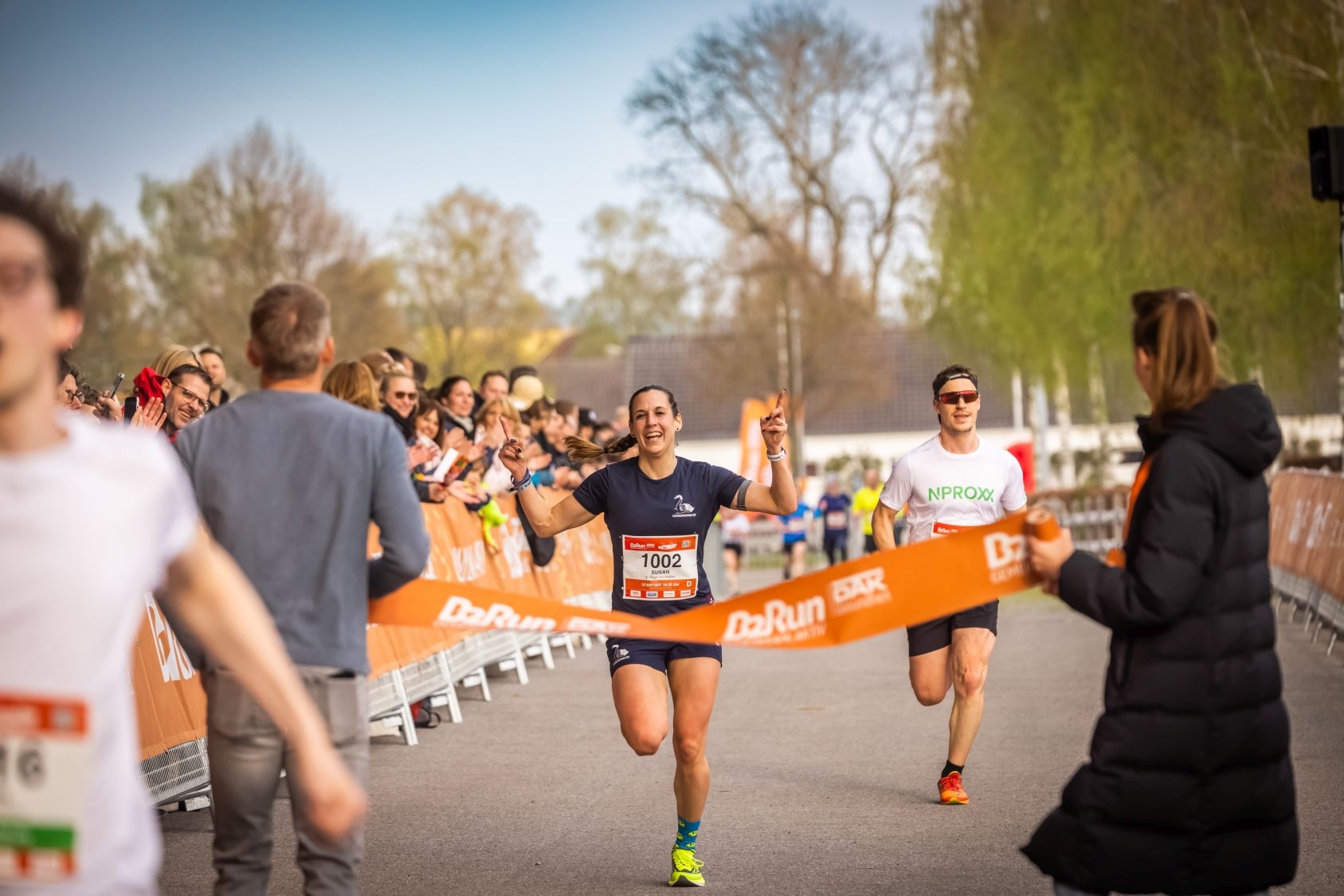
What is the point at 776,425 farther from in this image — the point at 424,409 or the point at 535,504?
the point at 424,409

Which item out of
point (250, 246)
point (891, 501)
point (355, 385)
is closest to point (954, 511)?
point (891, 501)

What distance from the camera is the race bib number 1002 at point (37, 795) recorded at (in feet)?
9.19

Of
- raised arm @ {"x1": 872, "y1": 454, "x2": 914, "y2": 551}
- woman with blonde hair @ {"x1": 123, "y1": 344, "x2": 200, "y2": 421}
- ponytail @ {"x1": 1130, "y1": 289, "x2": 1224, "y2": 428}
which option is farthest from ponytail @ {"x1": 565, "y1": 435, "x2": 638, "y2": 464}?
ponytail @ {"x1": 1130, "y1": 289, "x2": 1224, "y2": 428}

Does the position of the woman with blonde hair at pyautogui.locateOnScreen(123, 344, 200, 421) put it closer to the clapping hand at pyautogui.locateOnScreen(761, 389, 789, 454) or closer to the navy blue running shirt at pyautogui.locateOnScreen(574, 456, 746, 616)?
the navy blue running shirt at pyautogui.locateOnScreen(574, 456, 746, 616)

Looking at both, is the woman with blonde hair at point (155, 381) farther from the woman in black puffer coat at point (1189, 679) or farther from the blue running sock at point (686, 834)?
the woman in black puffer coat at point (1189, 679)

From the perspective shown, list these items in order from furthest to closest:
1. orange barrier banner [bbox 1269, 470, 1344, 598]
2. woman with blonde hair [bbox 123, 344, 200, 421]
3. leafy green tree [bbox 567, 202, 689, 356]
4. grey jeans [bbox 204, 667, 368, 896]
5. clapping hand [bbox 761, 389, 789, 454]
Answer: leafy green tree [bbox 567, 202, 689, 356] < orange barrier banner [bbox 1269, 470, 1344, 598] < woman with blonde hair [bbox 123, 344, 200, 421] < clapping hand [bbox 761, 389, 789, 454] < grey jeans [bbox 204, 667, 368, 896]

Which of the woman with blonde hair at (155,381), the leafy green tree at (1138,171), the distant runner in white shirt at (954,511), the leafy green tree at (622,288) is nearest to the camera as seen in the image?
the distant runner in white shirt at (954,511)

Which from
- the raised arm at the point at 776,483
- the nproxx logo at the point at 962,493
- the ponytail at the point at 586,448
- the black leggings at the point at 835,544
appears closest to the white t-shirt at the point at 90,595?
the raised arm at the point at 776,483

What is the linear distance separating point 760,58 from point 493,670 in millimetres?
34178

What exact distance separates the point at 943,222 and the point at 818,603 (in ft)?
110

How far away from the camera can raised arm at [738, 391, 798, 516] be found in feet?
22.4

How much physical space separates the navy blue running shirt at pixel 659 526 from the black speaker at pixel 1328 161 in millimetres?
7947

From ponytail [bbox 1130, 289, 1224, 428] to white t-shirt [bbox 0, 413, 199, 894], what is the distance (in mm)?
2758

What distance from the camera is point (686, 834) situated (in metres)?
6.69
